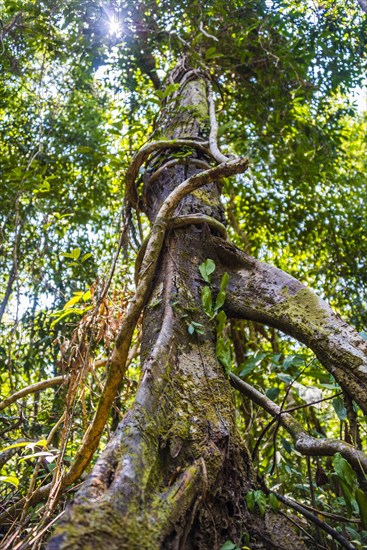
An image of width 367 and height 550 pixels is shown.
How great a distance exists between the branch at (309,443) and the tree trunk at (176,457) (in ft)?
0.73

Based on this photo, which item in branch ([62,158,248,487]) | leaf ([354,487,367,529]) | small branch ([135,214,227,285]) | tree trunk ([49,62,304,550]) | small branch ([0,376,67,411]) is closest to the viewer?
tree trunk ([49,62,304,550])

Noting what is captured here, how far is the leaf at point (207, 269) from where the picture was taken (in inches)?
62.8

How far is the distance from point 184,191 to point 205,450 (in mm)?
977

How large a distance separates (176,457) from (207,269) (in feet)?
2.44

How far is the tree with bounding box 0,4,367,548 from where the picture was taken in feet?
2.77

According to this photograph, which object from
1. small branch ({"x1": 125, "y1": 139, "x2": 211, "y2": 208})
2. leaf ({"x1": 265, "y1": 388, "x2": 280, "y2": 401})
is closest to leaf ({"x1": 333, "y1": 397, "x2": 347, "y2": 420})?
leaf ({"x1": 265, "y1": 388, "x2": 280, "y2": 401})

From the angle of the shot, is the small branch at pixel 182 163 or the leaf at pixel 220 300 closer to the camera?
the leaf at pixel 220 300

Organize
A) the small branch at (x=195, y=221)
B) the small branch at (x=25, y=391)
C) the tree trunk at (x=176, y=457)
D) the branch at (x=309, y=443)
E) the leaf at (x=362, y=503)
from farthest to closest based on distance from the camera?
the small branch at (x=25, y=391), the small branch at (x=195, y=221), the branch at (x=309, y=443), the leaf at (x=362, y=503), the tree trunk at (x=176, y=457)

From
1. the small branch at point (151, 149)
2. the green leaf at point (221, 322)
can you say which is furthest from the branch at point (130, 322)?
the small branch at point (151, 149)

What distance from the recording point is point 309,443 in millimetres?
1323

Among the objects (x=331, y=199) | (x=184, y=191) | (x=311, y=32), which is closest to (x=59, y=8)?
(x=311, y=32)

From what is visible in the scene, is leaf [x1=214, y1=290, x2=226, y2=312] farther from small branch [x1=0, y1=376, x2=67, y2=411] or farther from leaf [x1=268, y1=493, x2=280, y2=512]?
small branch [x1=0, y1=376, x2=67, y2=411]

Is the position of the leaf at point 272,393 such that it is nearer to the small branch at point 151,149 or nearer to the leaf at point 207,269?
the leaf at point 207,269

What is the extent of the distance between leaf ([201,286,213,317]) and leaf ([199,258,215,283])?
7 cm
